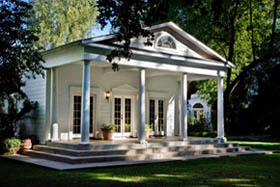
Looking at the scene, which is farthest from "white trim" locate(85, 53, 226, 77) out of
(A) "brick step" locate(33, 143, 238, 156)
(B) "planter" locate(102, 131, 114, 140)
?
(B) "planter" locate(102, 131, 114, 140)

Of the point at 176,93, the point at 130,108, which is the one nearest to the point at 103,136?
the point at 130,108

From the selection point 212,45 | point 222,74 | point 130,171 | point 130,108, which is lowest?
point 130,171

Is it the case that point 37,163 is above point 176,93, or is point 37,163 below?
below

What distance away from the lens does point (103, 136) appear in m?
16.0

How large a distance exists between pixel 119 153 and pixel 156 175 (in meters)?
3.53

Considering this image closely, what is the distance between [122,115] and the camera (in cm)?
1716

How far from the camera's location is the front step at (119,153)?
12.0 metres

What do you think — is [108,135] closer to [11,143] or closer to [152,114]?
[152,114]

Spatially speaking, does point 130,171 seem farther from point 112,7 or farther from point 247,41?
point 247,41

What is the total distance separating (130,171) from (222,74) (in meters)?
9.00

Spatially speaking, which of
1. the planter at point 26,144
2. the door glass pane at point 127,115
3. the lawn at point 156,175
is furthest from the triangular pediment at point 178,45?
the planter at point 26,144

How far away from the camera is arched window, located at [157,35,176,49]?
50.3ft

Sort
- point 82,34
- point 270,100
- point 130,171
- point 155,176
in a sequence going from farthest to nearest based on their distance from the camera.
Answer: point 82,34, point 270,100, point 130,171, point 155,176

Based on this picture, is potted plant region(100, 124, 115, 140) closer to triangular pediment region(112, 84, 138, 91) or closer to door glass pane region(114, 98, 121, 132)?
door glass pane region(114, 98, 121, 132)
